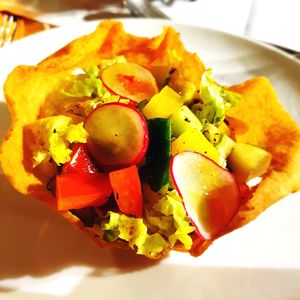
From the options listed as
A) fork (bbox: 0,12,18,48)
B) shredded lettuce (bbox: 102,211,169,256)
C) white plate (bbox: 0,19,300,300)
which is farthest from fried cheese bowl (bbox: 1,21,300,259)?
fork (bbox: 0,12,18,48)

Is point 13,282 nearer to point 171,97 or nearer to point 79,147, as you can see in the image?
point 79,147

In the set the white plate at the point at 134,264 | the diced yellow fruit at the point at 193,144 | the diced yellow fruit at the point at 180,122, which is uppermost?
the diced yellow fruit at the point at 180,122

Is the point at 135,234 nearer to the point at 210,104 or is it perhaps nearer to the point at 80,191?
the point at 80,191

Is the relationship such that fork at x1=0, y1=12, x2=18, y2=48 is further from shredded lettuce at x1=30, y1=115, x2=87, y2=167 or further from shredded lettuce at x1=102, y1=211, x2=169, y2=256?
shredded lettuce at x1=102, y1=211, x2=169, y2=256

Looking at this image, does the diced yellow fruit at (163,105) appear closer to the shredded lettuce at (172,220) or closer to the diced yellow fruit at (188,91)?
the diced yellow fruit at (188,91)

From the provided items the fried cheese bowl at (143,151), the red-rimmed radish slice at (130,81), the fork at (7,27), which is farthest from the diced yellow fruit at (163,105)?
the fork at (7,27)

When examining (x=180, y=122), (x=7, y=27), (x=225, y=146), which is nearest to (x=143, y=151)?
(x=180, y=122)

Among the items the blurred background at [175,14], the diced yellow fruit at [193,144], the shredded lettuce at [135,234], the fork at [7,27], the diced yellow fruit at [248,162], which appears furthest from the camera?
the blurred background at [175,14]

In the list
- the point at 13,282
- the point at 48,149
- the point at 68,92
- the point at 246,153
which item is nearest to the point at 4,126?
the point at 68,92
